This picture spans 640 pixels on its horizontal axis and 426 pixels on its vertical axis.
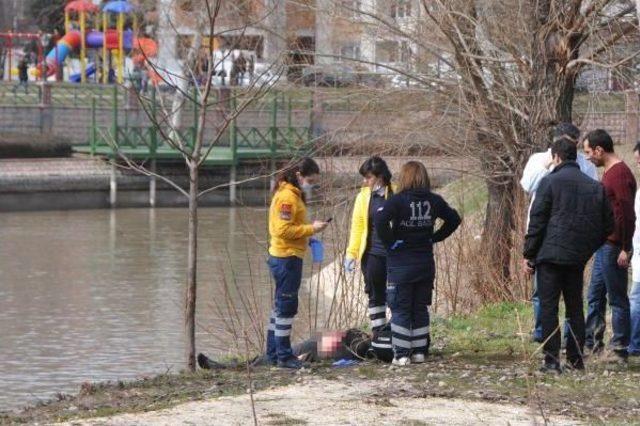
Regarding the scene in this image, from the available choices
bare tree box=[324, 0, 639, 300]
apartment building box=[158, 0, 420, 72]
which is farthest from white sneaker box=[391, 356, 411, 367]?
apartment building box=[158, 0, 420, 72]

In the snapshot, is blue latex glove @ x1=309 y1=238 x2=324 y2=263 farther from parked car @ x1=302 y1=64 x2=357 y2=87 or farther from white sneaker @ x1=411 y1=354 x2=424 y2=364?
parked car @ x1=302 y1=64 x2=357 y2=87

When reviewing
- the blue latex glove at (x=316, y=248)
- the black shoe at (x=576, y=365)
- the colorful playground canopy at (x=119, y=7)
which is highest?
the colorful playground canopy at (x=119, y=7)

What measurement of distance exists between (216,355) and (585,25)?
201 inches

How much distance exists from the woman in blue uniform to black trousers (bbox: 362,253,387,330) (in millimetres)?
493

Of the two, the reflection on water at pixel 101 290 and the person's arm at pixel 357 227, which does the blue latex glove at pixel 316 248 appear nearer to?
the person's arm at pixel 357 227

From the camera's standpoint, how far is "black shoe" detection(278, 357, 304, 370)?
9648mm

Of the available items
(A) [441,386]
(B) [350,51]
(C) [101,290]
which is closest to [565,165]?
(A) [441,386]

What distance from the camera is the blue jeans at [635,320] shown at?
9273mm

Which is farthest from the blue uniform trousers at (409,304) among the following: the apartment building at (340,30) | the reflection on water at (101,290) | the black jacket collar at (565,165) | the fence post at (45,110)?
the fence post at (45,110)

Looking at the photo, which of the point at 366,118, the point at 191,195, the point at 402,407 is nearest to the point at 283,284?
the point at 191,195

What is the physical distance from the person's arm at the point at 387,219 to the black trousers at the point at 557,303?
116cm

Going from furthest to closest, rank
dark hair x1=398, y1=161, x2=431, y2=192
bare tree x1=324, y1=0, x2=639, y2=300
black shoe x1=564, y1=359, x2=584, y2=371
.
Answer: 1. bare tree x1=324, y1=0, x2=639, y2=300
2. dark hair x1=398, y1=161, x2=431, y2=192
3. black shoe x1=564, y1=359, x2=584, y2=371

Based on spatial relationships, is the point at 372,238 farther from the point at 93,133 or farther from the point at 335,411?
the point at 93,133

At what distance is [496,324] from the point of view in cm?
1188
